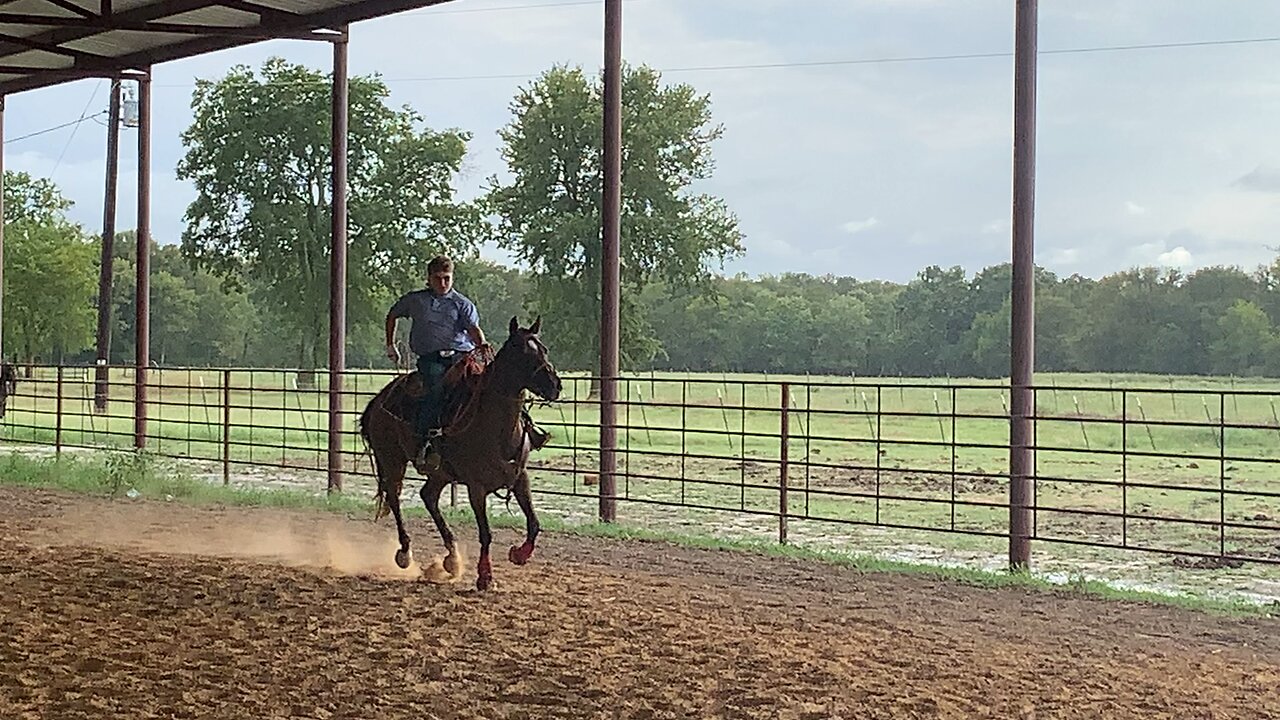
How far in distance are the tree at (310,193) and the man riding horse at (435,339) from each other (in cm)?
2235

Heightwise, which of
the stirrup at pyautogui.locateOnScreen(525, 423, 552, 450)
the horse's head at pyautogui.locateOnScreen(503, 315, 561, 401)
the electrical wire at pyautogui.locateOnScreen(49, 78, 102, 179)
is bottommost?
the stirrup at pyautogui.locateOnScreen(525, 423, 552, 450)

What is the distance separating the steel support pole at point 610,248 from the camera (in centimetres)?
1013

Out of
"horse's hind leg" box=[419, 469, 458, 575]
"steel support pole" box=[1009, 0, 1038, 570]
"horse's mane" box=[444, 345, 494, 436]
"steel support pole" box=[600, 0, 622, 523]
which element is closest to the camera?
"horse's mane" box=[444, 345, 494, 436]

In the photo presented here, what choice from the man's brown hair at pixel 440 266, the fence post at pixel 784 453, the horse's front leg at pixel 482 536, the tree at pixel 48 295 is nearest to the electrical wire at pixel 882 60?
the tree at pixel 48 295

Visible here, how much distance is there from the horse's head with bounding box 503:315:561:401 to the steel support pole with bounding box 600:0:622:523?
10.1 ft

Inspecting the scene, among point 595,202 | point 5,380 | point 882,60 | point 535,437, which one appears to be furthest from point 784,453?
point 595,202

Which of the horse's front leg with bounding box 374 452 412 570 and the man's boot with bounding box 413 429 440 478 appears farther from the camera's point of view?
the horse's front leg with bounding box 374 452 412 570

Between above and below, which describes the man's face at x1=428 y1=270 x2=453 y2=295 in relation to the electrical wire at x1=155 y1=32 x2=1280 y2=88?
below

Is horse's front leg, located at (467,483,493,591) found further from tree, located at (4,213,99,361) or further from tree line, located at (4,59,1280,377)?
tree, located at (4,213,99,361)

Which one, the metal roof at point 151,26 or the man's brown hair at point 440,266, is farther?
the metal roof at point 151,26

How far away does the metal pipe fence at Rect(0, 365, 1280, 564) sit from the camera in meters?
8.62

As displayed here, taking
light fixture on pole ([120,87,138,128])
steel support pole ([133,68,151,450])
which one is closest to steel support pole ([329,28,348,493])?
steel support pole ([133,68,151,450])

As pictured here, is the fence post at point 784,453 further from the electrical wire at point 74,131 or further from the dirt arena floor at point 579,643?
the electrical wire at point 74,131

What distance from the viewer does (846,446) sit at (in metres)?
21.5
